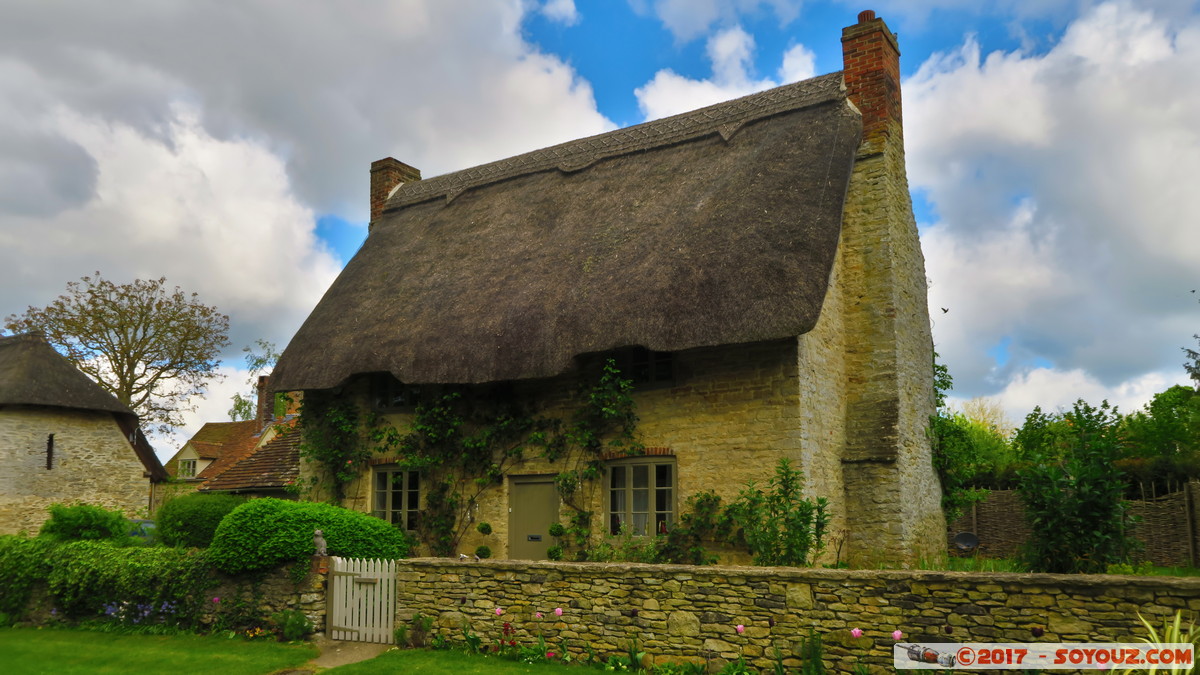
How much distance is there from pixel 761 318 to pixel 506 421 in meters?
4.58

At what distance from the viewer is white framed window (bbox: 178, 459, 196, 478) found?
3641cm

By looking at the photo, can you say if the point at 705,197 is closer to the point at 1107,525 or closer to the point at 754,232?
the point at 754,232

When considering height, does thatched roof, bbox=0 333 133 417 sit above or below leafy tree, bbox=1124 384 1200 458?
above

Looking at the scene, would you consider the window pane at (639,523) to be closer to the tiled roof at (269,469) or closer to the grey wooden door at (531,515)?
the grey wooden door at (531,515)

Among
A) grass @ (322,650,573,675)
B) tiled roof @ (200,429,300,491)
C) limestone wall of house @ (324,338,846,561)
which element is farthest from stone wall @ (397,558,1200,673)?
tiled roof @ (200,429,300,491)

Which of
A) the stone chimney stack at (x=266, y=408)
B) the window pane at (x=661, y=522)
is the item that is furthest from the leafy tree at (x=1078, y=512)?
the stone chimney stack at (x=266, y=408)

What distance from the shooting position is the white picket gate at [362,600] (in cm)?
1006

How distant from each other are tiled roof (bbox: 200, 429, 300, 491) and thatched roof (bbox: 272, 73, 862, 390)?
3.54m

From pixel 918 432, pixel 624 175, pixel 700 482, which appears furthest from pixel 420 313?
pixel 918 432

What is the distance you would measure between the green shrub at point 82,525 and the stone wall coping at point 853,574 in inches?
243

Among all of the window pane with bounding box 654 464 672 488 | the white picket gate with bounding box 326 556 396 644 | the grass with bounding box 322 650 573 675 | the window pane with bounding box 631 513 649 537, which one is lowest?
the grass with bounding box 322 650 573 675

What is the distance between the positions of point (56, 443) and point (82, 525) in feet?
42.3

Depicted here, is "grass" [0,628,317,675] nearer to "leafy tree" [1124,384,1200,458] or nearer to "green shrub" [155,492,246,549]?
"green shrub" [155,492,246,549]

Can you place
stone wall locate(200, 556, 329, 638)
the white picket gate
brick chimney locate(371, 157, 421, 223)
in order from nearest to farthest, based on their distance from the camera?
1. the white picket gate
2. stone wall locate(200, 556, 329, 638)
3. brick chimney locate(371, 157, 421, 223)
